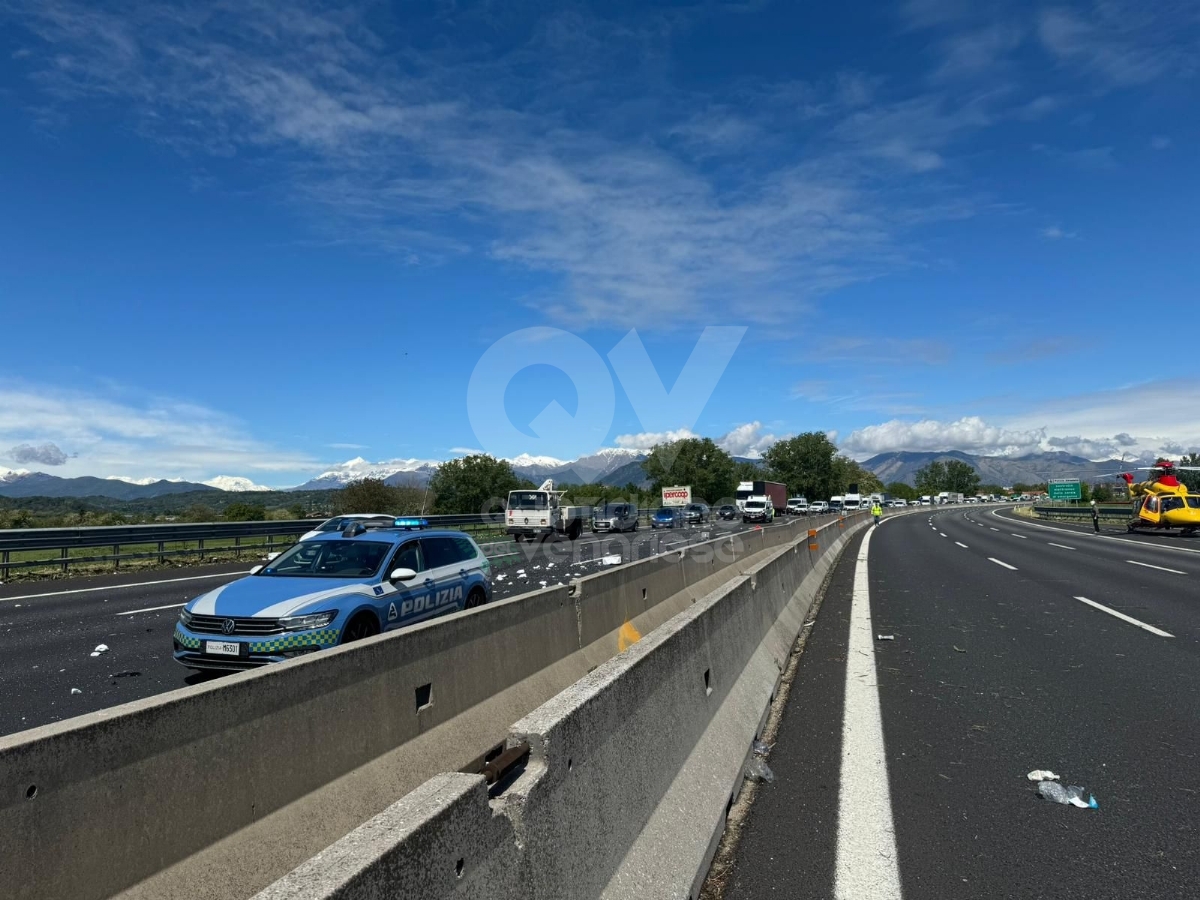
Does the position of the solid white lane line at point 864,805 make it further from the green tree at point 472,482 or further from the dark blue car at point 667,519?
the green tree at point 472,482

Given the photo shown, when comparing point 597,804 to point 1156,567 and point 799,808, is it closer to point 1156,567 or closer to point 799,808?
point 799,808

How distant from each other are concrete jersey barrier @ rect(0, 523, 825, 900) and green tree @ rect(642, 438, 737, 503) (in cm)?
13555

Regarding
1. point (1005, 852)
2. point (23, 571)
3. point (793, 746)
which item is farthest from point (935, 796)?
point (23, 571)

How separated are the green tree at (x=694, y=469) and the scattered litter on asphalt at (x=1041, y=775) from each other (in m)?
135

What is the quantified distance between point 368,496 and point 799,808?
2276 inches

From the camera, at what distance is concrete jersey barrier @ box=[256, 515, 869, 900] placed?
6.92 ft

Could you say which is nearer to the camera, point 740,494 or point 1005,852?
point 1005,852

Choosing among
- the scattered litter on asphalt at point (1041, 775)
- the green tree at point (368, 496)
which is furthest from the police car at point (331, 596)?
the green tree at point (368, 496)

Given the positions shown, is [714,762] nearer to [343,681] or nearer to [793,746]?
[793,746]

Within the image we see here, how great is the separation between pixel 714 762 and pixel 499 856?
2621 millimetres

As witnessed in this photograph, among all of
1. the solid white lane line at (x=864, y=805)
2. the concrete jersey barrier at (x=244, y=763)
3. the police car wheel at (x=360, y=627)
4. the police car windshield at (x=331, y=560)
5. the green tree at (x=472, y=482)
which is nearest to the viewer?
the concrete jersey barrier at (x=244, y=763)

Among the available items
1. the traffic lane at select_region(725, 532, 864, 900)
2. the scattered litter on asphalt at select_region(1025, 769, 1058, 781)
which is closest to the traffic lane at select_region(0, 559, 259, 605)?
the traffic lane at select_region(725, 532, 864, 900)

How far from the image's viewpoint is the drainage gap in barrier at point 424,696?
17.7 ft

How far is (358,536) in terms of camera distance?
989 cm
